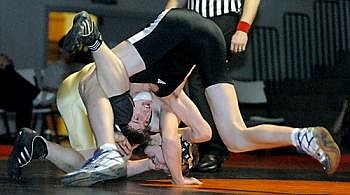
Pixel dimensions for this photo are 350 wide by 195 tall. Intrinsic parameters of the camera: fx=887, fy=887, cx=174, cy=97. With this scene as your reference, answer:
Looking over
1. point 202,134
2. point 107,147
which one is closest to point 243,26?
point 202,134

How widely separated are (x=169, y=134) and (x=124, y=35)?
7722 millimetres

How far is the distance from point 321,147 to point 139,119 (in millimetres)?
765

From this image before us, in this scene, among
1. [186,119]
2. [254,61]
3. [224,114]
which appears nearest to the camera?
[224,114]

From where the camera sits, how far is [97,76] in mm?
3316

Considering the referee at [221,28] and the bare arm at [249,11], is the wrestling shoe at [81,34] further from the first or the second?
the bare arm at [249,11]

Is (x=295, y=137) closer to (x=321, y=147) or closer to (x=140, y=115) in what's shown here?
(x=321, y=147)

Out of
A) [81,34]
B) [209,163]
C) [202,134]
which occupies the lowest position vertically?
[209,163]


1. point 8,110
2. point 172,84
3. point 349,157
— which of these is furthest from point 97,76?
point 8,110

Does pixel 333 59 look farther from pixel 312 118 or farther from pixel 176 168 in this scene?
pixel 176 168

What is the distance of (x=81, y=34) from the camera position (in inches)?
126

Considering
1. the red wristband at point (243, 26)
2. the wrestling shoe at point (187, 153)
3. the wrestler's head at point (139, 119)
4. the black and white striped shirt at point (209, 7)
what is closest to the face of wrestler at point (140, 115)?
the wrestler's head at point (139, 119)

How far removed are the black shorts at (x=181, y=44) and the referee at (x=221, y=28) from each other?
57cm

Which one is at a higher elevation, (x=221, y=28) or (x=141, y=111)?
(x=221, y=28)

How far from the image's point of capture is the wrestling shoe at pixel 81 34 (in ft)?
10.5
